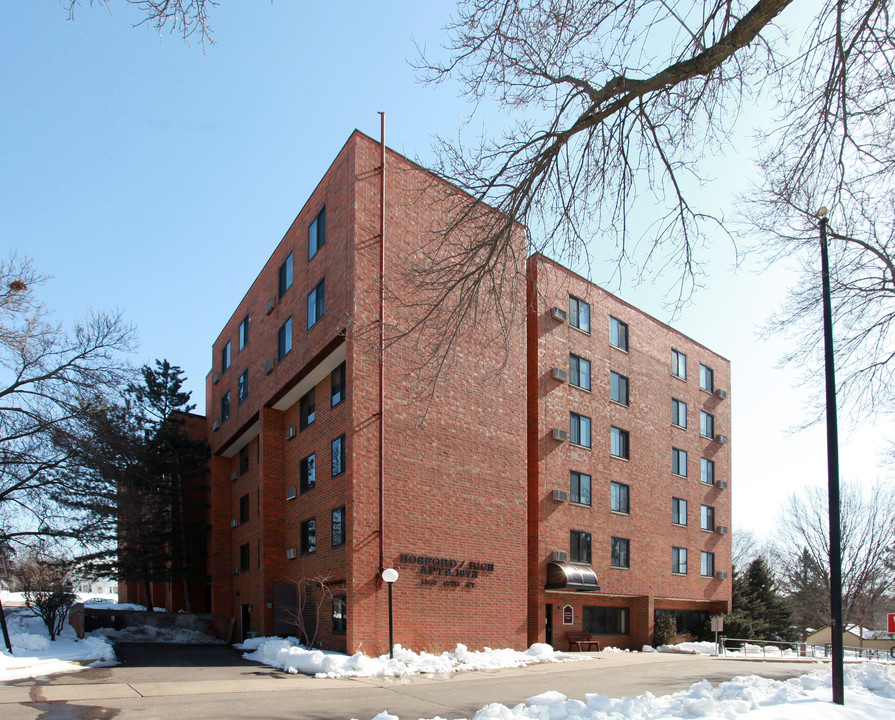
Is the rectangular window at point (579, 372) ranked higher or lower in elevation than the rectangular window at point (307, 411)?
higher

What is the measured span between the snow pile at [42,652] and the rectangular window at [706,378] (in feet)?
96.4

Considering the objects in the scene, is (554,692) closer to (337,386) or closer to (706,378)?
(337,386)

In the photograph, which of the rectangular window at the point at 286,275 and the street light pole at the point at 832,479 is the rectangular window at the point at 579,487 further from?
the street light pole at the point at 832,479

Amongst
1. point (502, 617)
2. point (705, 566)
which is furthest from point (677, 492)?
point (502, 617)

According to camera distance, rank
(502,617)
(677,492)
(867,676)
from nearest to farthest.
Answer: (867,676), (502,617), (677,492)

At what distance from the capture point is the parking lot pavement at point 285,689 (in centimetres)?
1186

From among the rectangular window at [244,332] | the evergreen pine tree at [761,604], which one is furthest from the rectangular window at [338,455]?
the evergreen pine tree at [761,604]

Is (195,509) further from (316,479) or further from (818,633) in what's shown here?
(818,633)

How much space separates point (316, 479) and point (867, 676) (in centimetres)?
1604

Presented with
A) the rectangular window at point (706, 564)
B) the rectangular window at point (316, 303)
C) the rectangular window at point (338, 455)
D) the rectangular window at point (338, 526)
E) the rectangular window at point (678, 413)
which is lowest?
the rectangular window at point (706, 564)

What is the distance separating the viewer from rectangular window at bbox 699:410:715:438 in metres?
37.8

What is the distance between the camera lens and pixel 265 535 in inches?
1051

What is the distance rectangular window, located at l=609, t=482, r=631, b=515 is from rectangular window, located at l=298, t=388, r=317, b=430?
12.8 meters

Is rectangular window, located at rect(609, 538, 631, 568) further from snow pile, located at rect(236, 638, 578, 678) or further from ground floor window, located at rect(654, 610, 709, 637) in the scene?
snow pile, located at rect(236, 638, 578, 678)
